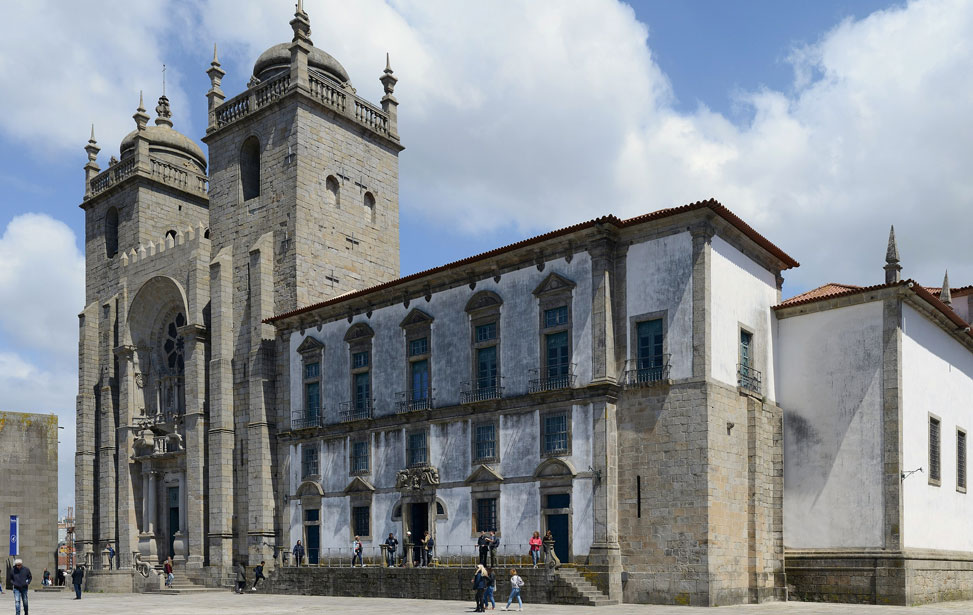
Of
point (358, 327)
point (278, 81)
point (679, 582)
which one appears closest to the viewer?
point (679, 582)

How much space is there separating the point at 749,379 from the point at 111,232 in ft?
116

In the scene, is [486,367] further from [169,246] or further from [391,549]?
[169,246]

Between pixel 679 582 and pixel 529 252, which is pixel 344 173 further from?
pixel 679 582

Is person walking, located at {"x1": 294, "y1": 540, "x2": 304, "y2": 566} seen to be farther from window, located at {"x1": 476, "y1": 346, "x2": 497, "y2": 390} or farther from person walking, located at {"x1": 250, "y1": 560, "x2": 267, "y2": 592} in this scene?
window, located at {"x1": 476, "y1": 346, "x2": 497, "y2": 390}

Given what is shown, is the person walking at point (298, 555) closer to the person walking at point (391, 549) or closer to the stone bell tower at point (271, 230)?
the stone bell tower at point (271, 230)

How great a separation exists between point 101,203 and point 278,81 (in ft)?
51.7

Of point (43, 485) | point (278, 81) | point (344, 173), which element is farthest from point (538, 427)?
point (43, 485)

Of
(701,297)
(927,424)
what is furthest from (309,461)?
(927,424)

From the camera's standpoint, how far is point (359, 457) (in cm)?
3334

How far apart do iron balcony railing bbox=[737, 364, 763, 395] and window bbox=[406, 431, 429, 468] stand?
1050 cm

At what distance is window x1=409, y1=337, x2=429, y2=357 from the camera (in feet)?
105

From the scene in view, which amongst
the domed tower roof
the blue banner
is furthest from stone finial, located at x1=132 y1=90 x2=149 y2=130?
the blue banner

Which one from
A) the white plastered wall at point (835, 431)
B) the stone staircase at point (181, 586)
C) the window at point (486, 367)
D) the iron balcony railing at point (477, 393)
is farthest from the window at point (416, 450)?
the white plastered wall at point (835, 431)

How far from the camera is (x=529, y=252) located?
29.2m
